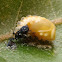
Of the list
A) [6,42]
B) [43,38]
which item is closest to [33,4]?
[43,38]

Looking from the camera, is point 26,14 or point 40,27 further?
point 26,14

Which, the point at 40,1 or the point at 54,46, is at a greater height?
the point at 40,1

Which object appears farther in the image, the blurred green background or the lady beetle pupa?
the lady beetle pupa

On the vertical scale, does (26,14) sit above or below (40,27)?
above

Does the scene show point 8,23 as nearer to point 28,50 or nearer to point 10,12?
point 10,12
